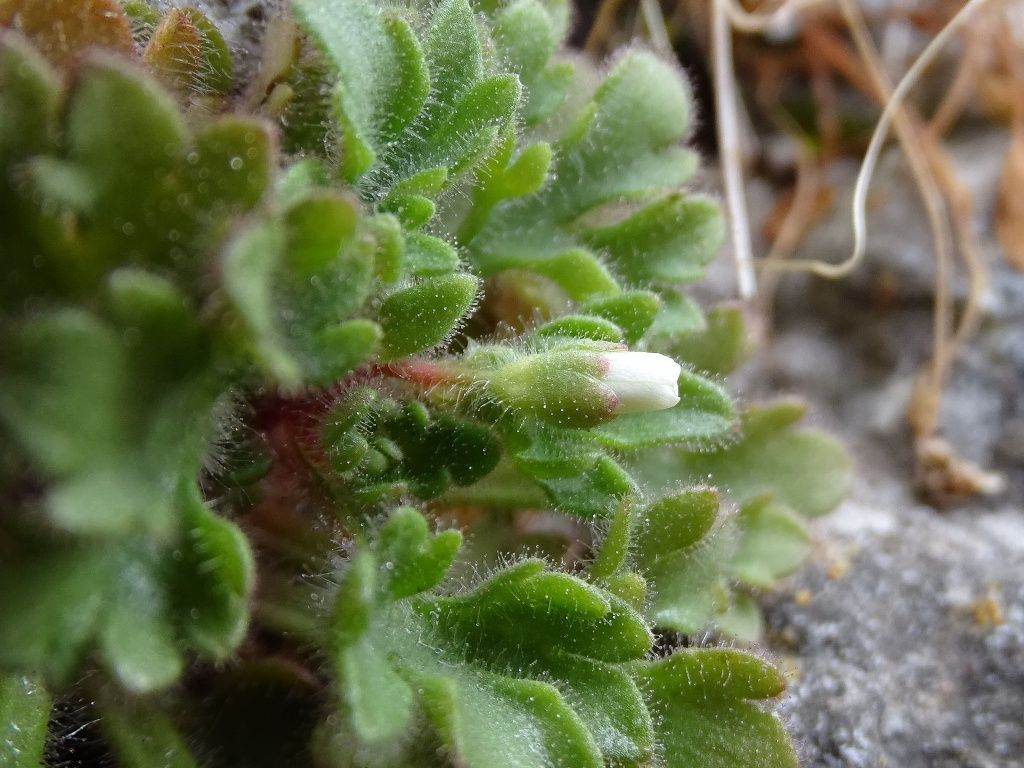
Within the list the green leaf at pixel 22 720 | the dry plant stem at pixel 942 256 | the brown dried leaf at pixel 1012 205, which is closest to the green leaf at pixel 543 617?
the green leaf at pixel 22 720

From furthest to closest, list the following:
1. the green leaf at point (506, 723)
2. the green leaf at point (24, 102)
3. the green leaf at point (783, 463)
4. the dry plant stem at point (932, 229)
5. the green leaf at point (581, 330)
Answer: the dry plant stem at point (932, 229) < the green leaf at point (783, 463) < the green leaf at point (581, 330) < the green leaf at point (506, 723) < the green leaf at point (24, 102)

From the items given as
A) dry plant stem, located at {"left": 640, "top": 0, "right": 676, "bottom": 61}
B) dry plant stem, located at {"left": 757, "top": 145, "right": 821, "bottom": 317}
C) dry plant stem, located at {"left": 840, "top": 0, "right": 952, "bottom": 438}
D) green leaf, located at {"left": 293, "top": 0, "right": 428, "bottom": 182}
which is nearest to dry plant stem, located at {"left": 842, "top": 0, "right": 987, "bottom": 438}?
dry plant stem, located at {"left": 840, "top": 0, "right": 952, "bottom": 438}

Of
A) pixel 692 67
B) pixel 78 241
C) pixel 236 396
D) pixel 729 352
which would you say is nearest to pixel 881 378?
pixel 729 352

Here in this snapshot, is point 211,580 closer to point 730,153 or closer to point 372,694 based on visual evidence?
point 372,694

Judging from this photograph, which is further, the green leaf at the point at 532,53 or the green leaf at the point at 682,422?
the green leaf at the point at 532,53

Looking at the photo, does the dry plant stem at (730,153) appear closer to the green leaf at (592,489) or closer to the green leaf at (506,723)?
the green leaf at (592,489)

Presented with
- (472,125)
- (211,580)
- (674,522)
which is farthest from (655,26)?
(211,580)

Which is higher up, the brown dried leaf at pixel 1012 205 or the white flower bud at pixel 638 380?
the white flower bud at pixel 638 380

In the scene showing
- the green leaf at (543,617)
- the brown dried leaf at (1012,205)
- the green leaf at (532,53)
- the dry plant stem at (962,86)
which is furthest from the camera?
the dry plant stem at (962,86)
